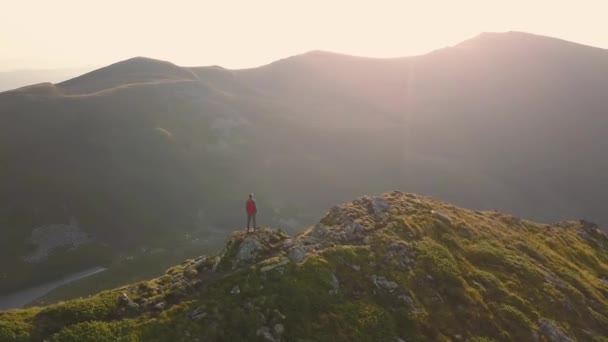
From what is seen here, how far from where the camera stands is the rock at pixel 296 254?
86.1 ft

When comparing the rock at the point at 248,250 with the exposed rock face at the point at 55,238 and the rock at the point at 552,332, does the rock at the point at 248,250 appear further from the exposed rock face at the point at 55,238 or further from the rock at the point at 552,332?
the exposed rock face at the point at 55,238

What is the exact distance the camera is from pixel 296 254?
26.7 meters

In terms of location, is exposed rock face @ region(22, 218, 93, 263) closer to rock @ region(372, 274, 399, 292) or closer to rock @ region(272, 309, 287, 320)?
rock @ region(272, 309, 287, 320)

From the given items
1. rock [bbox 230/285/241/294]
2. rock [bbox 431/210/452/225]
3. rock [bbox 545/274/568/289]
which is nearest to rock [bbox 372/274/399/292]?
rock [bbox 230/285/241/294]

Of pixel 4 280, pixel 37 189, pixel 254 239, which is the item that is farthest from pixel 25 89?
pixel 254 239

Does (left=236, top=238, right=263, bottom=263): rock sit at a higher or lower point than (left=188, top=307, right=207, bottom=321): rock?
higher

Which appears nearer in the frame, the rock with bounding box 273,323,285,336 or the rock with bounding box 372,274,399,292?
the rock with bounding box 273,323,285,336

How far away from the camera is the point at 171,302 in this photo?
22.9 m

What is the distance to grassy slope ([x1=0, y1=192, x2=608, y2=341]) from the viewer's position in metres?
20.6

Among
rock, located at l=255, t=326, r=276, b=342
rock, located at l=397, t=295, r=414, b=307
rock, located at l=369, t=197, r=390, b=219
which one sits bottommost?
rock, located at l=397, t=295, r=414, b=307

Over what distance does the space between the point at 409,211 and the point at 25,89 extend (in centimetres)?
19648

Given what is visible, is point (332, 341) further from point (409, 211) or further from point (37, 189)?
point (37, 189)

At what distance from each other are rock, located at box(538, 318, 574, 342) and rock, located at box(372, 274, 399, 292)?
9.84 meters

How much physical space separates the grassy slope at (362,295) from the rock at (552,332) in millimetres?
177
